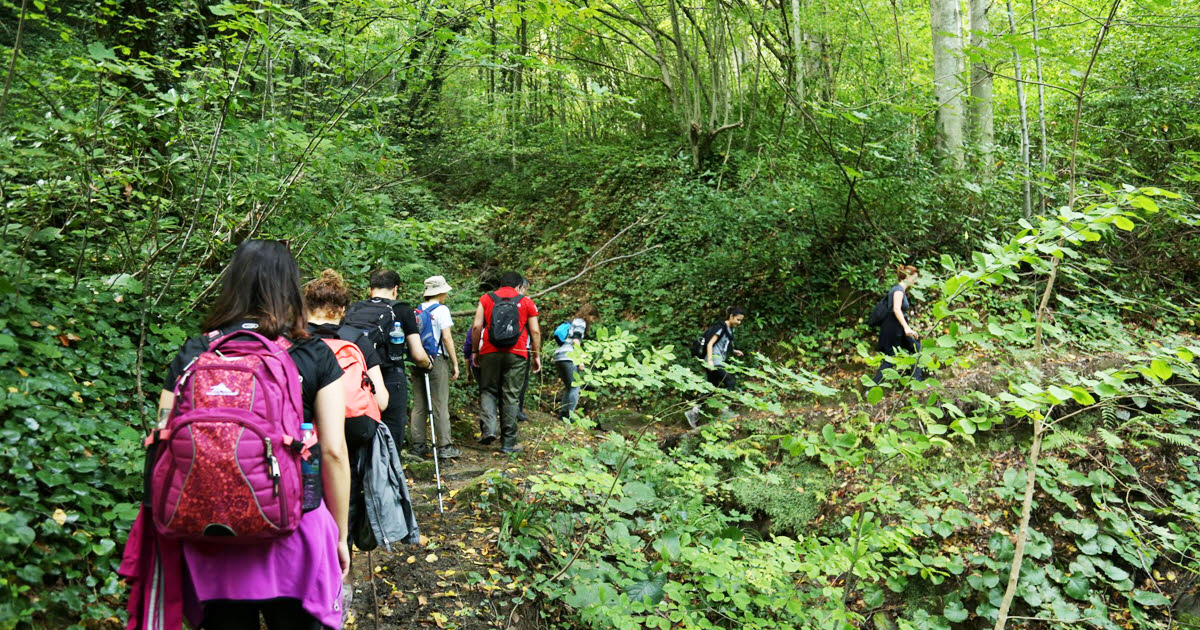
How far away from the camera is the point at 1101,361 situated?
6.75 metres

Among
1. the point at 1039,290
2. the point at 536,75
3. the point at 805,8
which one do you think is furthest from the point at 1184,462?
the point at 536,75

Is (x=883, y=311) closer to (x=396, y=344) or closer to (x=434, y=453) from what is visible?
(x=434, y=453)

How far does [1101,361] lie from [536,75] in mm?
15185

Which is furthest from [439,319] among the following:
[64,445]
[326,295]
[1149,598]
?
[1149,598]

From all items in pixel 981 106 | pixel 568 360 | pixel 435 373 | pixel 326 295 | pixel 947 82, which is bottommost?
pixel 568 360

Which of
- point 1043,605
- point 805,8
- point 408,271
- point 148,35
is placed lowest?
point 1043,605

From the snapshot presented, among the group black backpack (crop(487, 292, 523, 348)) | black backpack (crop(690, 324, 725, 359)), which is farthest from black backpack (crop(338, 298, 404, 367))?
black backpack (crop(690, 324, 725, 359))

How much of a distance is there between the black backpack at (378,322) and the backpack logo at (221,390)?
2763 mm

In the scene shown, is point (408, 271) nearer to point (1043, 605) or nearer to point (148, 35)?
point (148, 35)

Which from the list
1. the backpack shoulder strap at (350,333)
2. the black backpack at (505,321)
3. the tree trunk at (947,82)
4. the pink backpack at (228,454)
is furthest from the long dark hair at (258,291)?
the tree trunk at (947,82)

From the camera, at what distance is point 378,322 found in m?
4.99

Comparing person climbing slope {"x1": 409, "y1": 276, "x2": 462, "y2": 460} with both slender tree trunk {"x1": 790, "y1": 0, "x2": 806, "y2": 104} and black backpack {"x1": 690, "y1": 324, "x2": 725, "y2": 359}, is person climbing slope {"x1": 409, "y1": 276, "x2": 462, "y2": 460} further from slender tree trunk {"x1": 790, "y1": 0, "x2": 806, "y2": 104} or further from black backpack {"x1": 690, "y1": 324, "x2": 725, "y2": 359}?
slender tree trunk {"x1": 790, "y1": 0, "x2": 806, "y2": 104}

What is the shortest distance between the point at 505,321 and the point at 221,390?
4.74 meters

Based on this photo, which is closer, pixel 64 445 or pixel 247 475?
pixel 247 475
